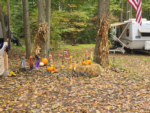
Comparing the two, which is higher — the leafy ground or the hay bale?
the hay bale

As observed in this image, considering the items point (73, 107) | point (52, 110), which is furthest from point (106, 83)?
point (52, 110)

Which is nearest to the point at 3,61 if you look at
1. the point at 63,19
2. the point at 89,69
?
the point at 89,69

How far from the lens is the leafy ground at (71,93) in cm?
378

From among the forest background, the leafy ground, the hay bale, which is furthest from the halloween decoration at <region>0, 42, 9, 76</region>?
the forest background

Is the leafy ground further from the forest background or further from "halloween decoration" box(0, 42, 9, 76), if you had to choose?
the forest background

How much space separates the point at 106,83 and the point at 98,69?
801 millimetres

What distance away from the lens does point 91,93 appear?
15.6 ft

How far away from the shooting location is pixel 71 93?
15.4 feet

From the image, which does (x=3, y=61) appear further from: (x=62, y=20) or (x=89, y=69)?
(x=62, y=20)

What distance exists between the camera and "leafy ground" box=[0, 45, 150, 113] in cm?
378

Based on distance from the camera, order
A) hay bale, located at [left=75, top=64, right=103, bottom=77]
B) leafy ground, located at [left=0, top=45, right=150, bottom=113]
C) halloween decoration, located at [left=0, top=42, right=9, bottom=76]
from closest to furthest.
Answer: leafy ground, located at [left=0, top=45, right=150, bottom=113] < halloween decoration, located at [left=0, top=42, right=9, bottom=76] < hay bale, located at [left=75, top=64, right=103, bottom=77]

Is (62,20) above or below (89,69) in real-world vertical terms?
above

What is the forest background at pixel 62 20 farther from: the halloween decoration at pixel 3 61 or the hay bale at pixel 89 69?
the halloween decoration at pixel 3 61

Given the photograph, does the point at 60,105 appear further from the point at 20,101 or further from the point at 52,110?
the point at 20,101
